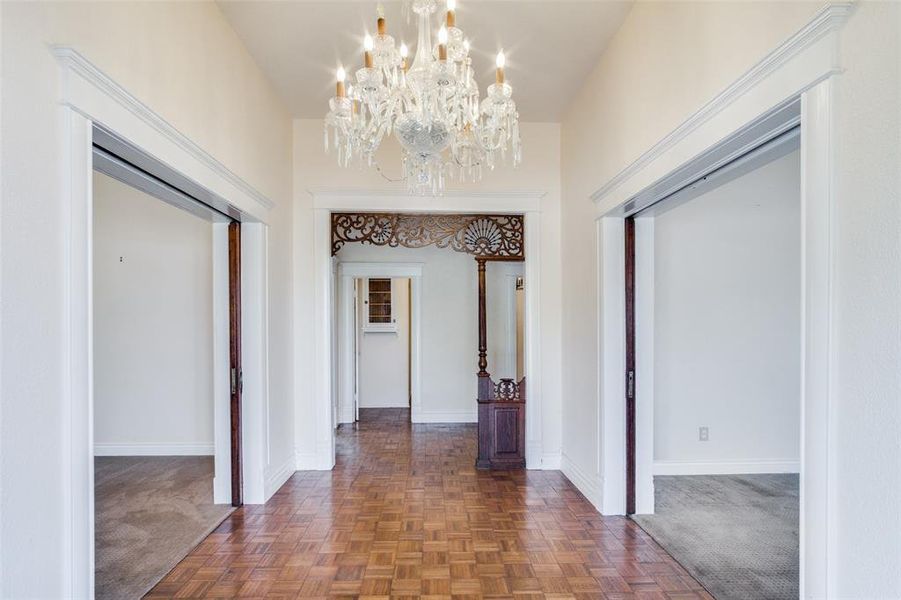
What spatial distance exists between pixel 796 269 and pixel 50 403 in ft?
16.7

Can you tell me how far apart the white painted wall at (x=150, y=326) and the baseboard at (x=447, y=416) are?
2.60 metres

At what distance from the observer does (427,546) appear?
297cm

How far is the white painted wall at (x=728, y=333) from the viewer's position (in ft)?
14.3

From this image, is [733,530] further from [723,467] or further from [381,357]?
[381,357]

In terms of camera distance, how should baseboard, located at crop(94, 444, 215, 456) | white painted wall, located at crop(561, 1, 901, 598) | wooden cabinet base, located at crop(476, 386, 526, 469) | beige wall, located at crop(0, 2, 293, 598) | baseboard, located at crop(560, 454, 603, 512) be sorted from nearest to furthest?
white painted wall, located at crop(561, 1, 901, 598), beige wall, located at crop(0, 2, 293, 598), baseboard, located at crop(560, 454, 603, 512), wooden cabinet base, located at crop(476, 386, 526, 469), baseboard, located at crop(94, 444, 215, 456)

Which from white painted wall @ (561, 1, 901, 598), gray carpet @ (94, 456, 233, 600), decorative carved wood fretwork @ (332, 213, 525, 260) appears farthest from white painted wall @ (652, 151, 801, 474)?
gray carpet @ (94, 456, 233, 600)

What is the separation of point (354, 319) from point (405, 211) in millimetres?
2623

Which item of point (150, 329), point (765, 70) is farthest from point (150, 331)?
point (765, 70)

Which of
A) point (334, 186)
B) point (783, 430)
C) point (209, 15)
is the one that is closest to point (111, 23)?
point (209, 15)

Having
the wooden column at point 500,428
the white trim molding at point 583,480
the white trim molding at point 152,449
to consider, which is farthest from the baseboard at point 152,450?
the white trim molding at point 583,480

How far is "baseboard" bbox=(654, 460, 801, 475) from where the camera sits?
4.35 metres

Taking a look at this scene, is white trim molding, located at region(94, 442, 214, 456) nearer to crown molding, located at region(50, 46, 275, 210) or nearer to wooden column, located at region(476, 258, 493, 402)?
wooden column, located at region(476, 258, 493, 402)

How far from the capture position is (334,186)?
4.49 m

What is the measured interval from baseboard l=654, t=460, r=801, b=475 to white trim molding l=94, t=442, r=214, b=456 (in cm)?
425
